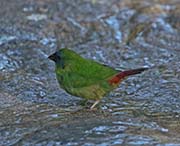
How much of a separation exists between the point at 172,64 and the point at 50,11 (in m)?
1.92

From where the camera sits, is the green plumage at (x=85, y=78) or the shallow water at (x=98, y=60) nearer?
the shallow water at (x=98, y=60)

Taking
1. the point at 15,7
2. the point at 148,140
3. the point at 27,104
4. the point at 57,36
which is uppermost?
the point at 15,7

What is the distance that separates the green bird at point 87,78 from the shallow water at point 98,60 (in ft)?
0.62

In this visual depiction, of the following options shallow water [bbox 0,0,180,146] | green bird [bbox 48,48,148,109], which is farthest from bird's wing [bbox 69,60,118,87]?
shallow water [bbox 0,0,180,146]

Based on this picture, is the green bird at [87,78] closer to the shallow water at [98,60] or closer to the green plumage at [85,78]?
the green plumage at [85,78]

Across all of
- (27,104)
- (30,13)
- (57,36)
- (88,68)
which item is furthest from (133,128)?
(30,13)

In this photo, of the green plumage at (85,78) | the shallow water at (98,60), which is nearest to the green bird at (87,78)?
the green plumage at (85,78)

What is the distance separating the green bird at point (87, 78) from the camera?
14.7 feet

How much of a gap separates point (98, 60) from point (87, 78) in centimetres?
146

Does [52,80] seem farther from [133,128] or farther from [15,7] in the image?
[15,7]

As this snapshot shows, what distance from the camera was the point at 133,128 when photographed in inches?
165

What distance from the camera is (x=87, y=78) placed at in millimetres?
4512

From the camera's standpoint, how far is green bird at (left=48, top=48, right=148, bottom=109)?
14.7 ft

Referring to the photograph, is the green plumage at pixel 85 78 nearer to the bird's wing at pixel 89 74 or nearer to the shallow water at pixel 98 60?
the bird's wing at pixel 89 74
